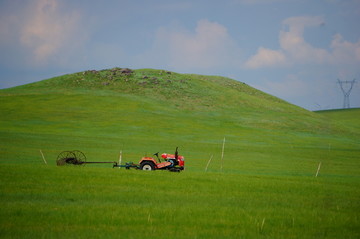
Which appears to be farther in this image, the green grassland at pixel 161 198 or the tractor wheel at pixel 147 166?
the tractor wheel at pixel 147 166

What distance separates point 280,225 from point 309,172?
22.7 metres

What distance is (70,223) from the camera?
11398 millimetres

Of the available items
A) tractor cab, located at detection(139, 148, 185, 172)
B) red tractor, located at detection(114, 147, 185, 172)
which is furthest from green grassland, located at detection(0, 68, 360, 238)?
tractor cab, located at detection(139, 148, 185, 172)

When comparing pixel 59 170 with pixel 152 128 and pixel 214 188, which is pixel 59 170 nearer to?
pixel 214 188

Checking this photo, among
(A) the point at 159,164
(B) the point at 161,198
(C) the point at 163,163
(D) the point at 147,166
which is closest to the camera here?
(B) the point at 161,198

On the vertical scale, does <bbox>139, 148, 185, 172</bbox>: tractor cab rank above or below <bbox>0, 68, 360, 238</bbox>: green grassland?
above

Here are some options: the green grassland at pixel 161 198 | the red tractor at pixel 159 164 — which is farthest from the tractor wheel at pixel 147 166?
the green grassland at pixel 161 198

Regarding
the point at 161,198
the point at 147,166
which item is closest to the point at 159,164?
the point at 147,166

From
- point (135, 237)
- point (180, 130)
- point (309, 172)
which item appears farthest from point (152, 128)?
point (135, 237)

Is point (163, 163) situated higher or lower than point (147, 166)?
higher

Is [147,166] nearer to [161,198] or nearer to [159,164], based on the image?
[159,164]

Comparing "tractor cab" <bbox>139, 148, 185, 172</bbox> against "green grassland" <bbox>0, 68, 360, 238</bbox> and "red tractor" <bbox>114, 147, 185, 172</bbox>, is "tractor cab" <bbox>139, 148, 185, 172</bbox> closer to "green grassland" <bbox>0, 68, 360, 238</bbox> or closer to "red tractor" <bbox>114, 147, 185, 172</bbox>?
"red tractor" <bbox>114, 147, 185, 172</bbox>

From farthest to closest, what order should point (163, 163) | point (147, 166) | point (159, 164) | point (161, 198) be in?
point (163, 163)
point (159, 164)
point (147, 166)
point (161, 198)

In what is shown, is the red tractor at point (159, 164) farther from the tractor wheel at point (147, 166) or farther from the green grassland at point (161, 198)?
the green grassland at point (161, 198)
